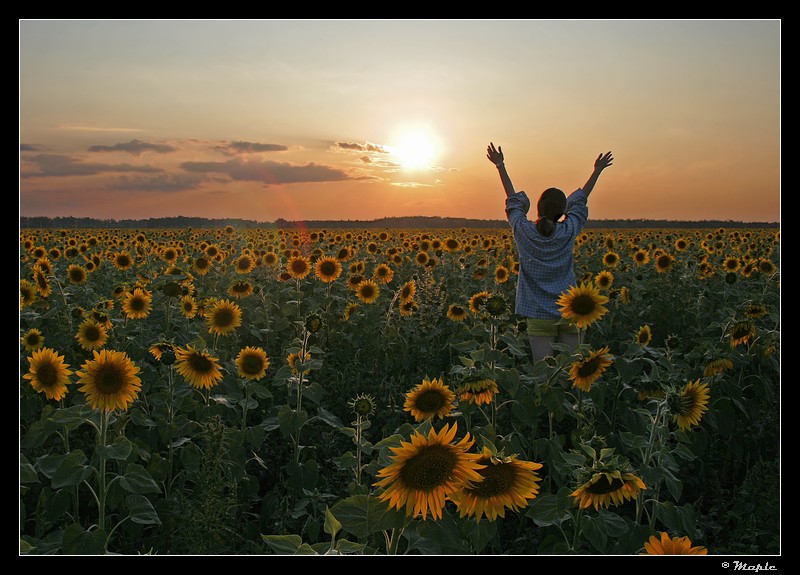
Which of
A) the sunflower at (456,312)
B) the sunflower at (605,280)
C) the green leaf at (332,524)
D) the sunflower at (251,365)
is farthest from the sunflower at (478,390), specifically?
the sunflower at (605,280)

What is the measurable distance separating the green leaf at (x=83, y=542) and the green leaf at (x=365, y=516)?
5.05ft

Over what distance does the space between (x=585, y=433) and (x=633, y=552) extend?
906 mm

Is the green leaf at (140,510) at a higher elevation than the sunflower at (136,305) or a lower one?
lower

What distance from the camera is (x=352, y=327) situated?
7609 mm

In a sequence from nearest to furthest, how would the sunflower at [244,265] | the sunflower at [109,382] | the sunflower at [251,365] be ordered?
the sunflower at [109,382], the sunflower at [251,365], the sunflower at [244,265]

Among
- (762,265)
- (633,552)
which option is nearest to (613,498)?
(633,552)

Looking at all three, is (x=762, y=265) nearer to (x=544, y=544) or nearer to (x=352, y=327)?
(x=352, y=327)

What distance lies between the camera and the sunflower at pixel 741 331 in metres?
4.68

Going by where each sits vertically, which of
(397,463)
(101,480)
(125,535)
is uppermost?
(397,463)

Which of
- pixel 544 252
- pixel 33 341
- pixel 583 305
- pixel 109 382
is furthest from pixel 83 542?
pixel 544 252

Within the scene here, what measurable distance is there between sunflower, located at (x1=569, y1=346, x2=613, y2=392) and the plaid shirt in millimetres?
1663

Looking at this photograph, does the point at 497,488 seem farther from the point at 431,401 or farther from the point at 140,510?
the point at 140,510

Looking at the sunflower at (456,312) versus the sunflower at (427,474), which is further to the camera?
the sunflower at (456,312)

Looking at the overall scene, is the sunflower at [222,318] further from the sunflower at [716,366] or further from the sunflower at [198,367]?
the sunflower at [716,366]
